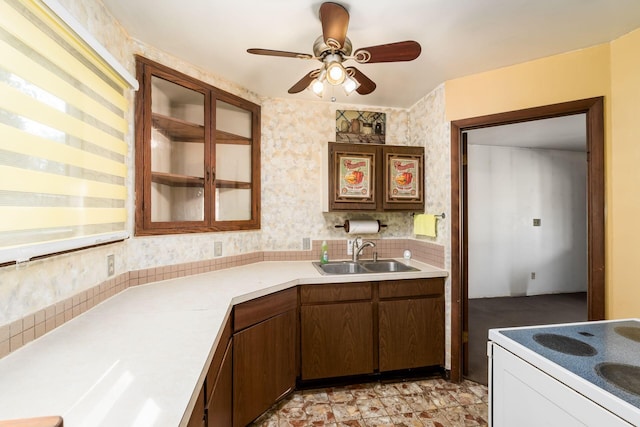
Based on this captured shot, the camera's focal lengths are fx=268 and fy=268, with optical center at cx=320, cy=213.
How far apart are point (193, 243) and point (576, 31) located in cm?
278

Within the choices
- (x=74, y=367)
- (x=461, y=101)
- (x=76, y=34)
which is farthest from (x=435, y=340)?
(x=76, y=34)

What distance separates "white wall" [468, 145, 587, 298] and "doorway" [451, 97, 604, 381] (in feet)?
7.49

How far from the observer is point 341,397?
77.2 inches

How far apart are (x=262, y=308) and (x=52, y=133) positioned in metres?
1.30

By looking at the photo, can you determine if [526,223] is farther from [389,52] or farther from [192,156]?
[192,156]

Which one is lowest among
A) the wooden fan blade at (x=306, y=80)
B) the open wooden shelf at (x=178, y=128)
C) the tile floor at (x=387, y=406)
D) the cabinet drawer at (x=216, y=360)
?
the tile floor at (x=387, y=406)

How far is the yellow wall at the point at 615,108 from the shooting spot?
5.08ft

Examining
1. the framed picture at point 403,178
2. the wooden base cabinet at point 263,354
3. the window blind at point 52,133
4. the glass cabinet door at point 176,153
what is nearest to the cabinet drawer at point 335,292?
the wooden base cabinet at point 263,354

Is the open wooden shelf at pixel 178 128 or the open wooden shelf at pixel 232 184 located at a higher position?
the open wooden shelf at pixel 178 128

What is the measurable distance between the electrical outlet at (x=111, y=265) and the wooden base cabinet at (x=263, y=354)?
2.31ft

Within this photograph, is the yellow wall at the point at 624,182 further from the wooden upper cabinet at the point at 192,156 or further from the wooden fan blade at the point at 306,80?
the wooden upper cabinet at the point at 192,156

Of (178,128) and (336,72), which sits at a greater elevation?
(336,72)

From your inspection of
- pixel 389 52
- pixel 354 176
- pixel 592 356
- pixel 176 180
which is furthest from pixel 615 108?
pixel 176 180

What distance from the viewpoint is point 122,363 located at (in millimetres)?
822
